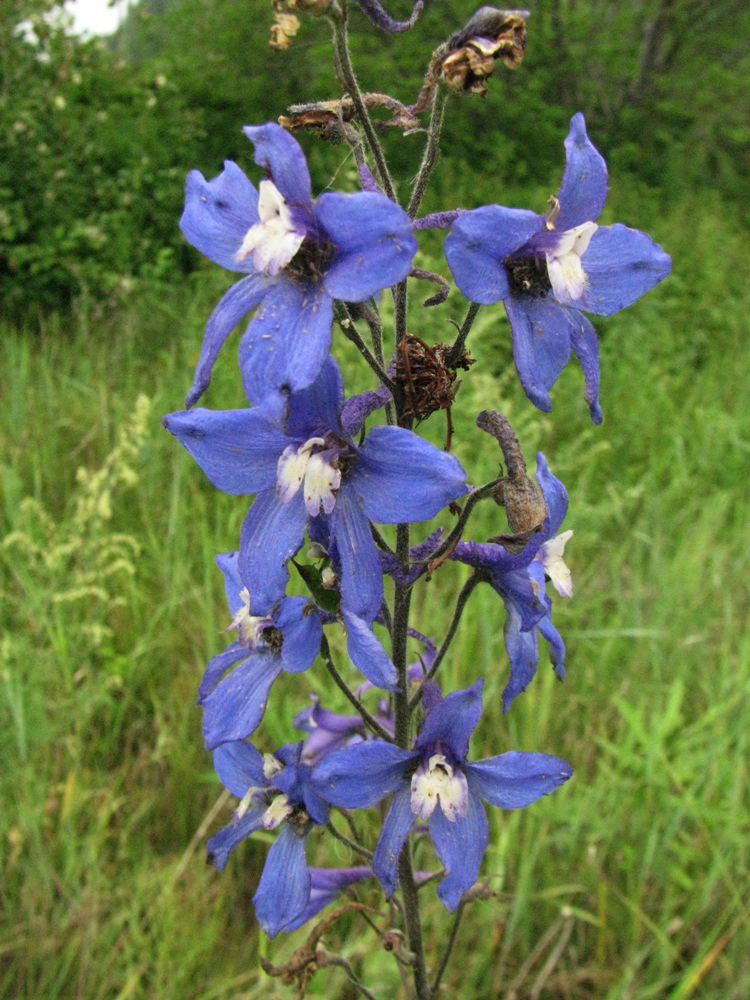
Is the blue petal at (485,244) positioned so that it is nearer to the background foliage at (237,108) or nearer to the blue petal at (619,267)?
the blue petal at (619,267)

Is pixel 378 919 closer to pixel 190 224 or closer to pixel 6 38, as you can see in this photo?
pixel 190 224

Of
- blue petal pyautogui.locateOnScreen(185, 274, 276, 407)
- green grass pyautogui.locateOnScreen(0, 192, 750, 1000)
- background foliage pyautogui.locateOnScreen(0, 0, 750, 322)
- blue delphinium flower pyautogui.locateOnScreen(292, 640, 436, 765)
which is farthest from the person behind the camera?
background foliage pyautogui.locateOnScreen(0, 0, 750, 322)

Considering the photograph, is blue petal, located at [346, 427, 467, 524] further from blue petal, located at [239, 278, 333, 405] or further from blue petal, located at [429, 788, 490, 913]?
blue petal, located at [429, 788, 490, 913]

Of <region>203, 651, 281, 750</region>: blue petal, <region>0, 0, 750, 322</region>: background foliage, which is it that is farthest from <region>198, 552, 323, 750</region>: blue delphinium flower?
<region>0, 0, 750, 322</region>: background foliage

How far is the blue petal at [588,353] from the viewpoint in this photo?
1.19 meters

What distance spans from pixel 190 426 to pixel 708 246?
6.29 meters

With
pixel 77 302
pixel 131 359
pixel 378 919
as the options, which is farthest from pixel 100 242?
pixel 378 919

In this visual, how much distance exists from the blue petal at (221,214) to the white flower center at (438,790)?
0.69 meters

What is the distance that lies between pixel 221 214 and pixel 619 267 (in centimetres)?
51

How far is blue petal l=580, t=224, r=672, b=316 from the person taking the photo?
1.18 metres

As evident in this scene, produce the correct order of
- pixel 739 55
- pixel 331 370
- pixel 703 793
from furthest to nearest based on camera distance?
pixel 739 55
pixel 703 793
pixel 331 370

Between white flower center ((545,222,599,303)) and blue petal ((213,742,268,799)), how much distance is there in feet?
2.71

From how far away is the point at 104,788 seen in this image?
2.62 metres

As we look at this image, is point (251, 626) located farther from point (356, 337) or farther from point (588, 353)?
point (588, 353)
